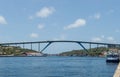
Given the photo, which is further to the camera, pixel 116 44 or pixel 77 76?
pixel 116 44

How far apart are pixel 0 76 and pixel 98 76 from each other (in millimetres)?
13844

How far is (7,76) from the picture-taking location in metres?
62.9

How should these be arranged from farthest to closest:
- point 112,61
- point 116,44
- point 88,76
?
point 116,44 < point 112,61 < point 88,76

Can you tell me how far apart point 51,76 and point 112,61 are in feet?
179

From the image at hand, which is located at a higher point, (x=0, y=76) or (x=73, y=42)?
(x=73, y=42)

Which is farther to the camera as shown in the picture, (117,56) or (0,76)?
(117,56)

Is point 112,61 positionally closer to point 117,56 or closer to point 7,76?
point 117,56

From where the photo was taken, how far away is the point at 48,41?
199500 millimetres

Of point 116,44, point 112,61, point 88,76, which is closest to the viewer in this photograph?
point 88,76

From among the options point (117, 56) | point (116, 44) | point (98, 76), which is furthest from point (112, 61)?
point (116, 44)

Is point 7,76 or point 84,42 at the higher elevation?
point 84,42

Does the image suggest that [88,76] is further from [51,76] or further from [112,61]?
[112,61]

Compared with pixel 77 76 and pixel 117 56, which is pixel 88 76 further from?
pixel 117 56

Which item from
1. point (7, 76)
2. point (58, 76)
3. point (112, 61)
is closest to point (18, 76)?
point (7, 76)
